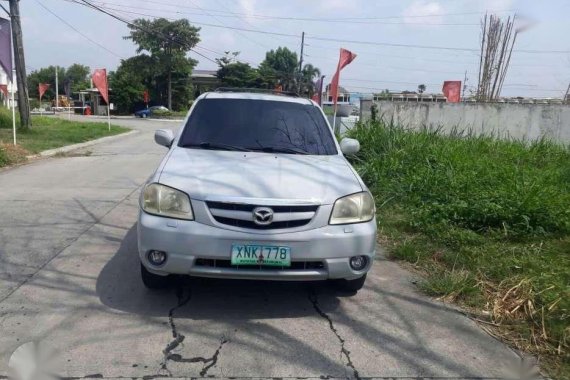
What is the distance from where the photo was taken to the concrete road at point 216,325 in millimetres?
3035

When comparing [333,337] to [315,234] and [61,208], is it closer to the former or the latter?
[315,234]

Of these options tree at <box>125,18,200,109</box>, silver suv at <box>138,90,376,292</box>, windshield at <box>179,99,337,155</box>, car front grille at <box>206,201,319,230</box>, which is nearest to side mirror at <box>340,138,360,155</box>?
windshield at <box>179,99,337,155</box>

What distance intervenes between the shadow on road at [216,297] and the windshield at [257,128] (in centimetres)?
117

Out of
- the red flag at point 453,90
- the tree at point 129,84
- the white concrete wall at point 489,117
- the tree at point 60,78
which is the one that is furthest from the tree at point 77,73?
the white concrete wall at point 489,117

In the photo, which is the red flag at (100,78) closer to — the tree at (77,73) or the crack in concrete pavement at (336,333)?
the crack in concrete pavement at (336,333)

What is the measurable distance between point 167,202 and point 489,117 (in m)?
10.8

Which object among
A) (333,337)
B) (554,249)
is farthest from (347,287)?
(554,249)

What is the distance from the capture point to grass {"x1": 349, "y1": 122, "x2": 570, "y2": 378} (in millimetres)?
3801

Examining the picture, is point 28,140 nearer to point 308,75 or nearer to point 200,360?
point 200,360

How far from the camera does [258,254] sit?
341cm

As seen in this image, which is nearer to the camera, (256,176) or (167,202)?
(167,202)

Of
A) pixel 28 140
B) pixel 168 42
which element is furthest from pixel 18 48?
pixel 168 42

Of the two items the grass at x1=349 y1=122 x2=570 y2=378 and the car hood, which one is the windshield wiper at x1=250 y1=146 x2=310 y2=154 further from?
the grass at x1=349 y1=122 x2=570 y2=378

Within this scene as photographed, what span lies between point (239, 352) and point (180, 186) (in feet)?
3.90
